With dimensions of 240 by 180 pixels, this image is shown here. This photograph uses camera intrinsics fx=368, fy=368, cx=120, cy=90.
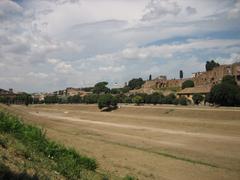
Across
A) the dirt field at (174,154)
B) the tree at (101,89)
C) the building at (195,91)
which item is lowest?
the dirt field at (174,154)

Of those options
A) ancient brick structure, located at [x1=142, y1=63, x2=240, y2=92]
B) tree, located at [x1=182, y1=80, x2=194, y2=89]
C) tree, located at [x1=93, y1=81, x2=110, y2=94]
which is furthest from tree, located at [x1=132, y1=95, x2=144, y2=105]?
tree, located at [x1=93, y1=81, x2=110, y2=94]

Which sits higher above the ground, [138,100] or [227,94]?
[227,94]

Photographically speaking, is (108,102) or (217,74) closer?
(108,102)

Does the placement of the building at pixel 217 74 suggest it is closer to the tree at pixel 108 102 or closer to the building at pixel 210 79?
the building at pixel 210 79

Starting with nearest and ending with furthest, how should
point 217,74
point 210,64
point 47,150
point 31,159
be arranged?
1. point 31,159
2. point 47,150
3. point 217,74
4. point 210,64

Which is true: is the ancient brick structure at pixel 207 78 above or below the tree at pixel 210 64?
below

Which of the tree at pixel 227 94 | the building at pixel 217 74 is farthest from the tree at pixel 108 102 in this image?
the tree at pixel 227 94

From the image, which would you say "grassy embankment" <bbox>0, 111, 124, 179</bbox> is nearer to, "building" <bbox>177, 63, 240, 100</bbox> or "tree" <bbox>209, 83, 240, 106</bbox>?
"tree" <bbox>209, 83, 240, 106</bbox>

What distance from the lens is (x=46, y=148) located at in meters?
12.3

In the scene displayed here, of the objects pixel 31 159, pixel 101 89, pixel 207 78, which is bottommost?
pixel 31 159

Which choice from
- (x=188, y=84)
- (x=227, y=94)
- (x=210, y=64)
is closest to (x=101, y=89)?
(x=210, y=64)

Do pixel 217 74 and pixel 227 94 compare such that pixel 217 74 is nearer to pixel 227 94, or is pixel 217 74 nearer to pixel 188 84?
pixel 188 84

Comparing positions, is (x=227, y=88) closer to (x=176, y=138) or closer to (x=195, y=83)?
(x=176, y=138)

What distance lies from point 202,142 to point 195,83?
100446 mm
